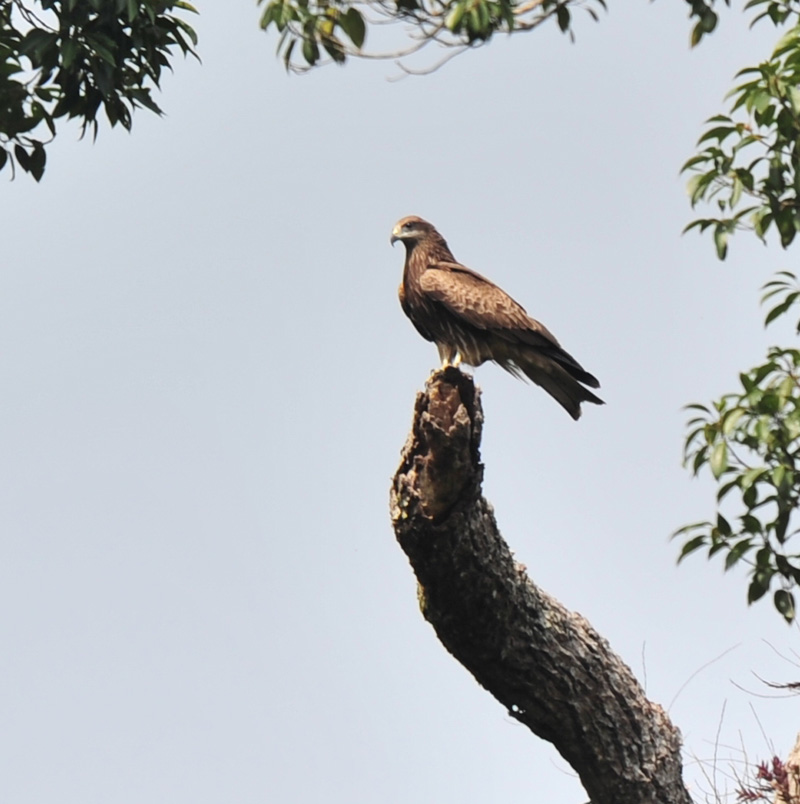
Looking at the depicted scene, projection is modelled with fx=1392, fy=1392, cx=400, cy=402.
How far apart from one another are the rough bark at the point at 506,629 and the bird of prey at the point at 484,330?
119 inches

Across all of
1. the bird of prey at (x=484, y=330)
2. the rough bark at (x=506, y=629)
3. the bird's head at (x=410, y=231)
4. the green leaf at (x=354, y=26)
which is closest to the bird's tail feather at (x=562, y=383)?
the bird of prey at (x=484, y=330)

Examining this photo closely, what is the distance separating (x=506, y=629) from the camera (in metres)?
5.11

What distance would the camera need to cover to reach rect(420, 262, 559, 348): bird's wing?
833 centimetres

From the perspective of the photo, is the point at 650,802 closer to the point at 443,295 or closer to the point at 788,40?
the point at 788,40

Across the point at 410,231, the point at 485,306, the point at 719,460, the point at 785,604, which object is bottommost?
the point at 785,604

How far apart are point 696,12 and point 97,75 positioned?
2898mm

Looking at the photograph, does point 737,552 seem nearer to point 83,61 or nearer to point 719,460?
point 719,460

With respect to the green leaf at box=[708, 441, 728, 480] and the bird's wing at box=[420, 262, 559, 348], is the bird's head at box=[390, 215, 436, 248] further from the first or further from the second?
the green leaf at box=[708, 441, 728, 480]

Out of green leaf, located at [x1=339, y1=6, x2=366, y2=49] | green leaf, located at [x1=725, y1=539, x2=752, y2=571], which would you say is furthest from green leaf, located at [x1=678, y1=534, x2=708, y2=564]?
green leaf, located at [x1=339, y1=6, x2=366, y2=49]

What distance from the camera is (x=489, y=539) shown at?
5020 millimetres

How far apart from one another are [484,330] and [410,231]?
1.42m

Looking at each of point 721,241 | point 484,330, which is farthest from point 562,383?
point 721,241

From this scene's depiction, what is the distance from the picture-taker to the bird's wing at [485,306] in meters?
8.33

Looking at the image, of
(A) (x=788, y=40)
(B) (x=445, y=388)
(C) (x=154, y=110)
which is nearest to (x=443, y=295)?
(C) (x=154, y=110)
